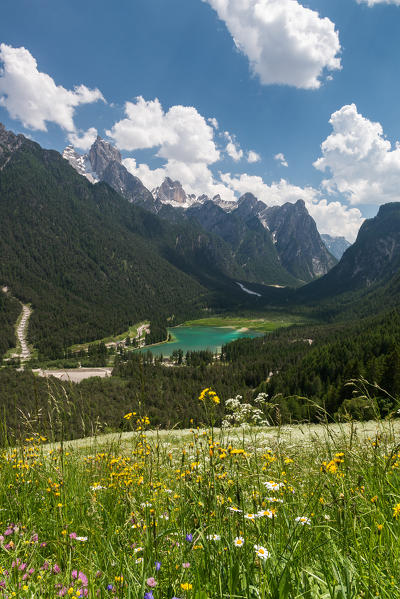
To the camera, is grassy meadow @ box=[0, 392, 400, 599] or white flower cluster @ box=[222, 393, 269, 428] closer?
grassy meadow @ box=[0, 392, 400, 599]

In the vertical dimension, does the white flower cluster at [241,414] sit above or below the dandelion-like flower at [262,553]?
below

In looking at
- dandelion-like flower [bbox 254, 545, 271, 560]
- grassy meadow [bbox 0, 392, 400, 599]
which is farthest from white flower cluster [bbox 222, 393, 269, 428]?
dandelion-like flower [bbox 254, 545, 271, 560]

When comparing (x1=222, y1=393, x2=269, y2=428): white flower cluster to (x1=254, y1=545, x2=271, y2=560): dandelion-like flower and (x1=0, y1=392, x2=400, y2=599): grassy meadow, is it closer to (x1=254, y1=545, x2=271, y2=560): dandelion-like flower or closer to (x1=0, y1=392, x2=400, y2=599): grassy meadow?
(x1=0, y1=392, x2=400, y2=599): grassy meadow

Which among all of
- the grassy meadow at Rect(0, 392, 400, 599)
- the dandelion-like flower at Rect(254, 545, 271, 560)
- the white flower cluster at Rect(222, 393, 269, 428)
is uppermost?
the dandelion-like flower at Rect(254, 545, 271, 560)

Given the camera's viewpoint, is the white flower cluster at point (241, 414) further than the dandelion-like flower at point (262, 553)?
Yes

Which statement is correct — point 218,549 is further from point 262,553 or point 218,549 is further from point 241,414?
point 241,414

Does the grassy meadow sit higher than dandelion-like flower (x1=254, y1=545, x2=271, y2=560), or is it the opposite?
dandelion-like flower (x1=254, y1=545, x2=271, y2=560)

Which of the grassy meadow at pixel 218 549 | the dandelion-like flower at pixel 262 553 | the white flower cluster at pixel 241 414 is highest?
the dandelion-like flower at pixel 262 553

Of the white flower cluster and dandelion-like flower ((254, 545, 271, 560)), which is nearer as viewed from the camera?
dandelion-like flower ((254, 545, 271, 560))

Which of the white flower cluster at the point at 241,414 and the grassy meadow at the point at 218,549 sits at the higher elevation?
the grassy meadow at the point at 218,549

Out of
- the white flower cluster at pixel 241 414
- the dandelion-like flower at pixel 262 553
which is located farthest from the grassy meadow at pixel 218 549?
the white flower cluster at pixel 241 414

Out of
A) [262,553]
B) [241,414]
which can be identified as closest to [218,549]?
[262,553]

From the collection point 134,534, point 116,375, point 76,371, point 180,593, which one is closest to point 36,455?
point 134,534

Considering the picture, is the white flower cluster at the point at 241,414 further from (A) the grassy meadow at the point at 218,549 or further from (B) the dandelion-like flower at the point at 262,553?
(B) the dandelion-like flower at the point at 262,553
